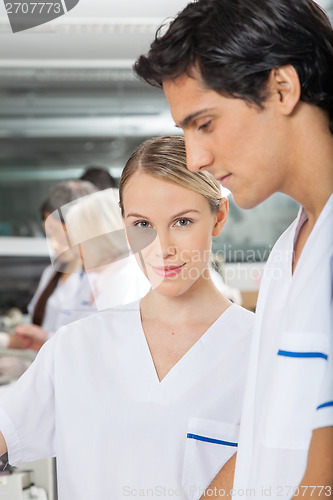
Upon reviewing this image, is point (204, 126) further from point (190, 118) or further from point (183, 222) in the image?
point (183, 222)

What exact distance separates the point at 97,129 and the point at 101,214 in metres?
2.16

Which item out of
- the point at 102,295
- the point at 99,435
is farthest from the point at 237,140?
the point at 102,295

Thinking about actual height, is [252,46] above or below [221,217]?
above

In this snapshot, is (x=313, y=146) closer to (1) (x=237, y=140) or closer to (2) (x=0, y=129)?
(1) (x=237, y=140)

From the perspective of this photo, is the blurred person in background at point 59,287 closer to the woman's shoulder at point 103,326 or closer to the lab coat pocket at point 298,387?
the woman's shoulder at point 103,326

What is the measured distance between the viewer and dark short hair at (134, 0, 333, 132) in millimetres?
580

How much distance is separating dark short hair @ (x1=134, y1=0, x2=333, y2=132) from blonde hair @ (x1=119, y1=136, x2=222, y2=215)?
7.9 inches

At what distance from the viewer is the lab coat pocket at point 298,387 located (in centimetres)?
58

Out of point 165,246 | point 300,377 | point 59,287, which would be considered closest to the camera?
point 300,377

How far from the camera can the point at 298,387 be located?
577 millimetres

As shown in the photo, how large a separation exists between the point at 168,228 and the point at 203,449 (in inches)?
11.6

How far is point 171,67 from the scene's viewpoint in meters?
0.62

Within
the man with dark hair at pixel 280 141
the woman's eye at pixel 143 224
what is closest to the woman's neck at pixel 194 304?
the woman's eye at pixel 143 224

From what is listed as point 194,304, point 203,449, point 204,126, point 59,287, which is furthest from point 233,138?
point 59,287
